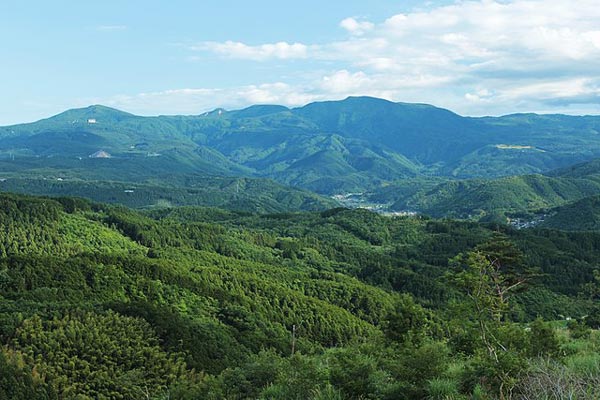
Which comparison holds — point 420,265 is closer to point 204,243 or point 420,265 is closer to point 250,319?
point 204,243

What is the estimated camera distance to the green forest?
17609 millimetres

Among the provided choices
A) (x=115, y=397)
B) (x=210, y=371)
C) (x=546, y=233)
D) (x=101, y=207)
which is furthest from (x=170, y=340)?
(x=546, y=233)

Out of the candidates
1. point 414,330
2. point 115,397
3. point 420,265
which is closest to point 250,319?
point 115,397

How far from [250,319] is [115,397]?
3230 cm

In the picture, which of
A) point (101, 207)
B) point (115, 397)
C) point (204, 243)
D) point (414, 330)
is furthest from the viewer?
point (101, 207)

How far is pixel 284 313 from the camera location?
87750 millimetres

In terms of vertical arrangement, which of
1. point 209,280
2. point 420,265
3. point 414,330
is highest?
point 414,330

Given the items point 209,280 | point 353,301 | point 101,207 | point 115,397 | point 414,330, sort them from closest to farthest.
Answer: point 414,330
point 115,397
point 209,280
point 353,301
point 101,207

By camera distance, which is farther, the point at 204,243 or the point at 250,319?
the point at 204,243

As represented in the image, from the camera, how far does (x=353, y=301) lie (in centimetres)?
10312

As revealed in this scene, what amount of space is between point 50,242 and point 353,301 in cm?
6103

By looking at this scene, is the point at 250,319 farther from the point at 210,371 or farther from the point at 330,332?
the point at 210,371

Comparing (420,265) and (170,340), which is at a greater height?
(170,340)

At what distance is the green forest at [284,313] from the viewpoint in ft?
57.8
